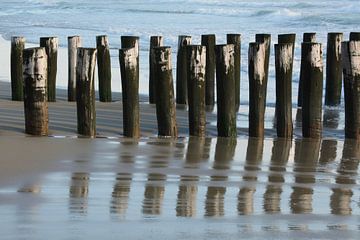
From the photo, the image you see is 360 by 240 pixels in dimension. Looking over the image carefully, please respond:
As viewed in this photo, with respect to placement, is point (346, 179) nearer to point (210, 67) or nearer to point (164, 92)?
point (164, 92)

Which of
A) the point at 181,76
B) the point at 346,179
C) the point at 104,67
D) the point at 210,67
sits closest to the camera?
the point at 346,179

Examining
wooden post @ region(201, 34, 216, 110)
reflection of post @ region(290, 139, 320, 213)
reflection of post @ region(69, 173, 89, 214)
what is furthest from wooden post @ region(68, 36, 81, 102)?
reflection of post @ region(69, 173, 89, 214)

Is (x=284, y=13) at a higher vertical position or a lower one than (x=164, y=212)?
higher

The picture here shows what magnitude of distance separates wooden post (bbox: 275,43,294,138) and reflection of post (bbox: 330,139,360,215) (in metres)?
0.57

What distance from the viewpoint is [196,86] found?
8398 mm

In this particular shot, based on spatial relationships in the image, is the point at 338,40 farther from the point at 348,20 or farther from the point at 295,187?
the point at 348,20

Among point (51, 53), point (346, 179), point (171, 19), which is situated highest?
point (171, 19)

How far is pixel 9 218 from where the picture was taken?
5.09m

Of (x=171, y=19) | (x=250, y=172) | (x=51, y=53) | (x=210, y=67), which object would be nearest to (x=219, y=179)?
(x=250, y=172)

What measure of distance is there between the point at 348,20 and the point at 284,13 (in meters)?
3.97

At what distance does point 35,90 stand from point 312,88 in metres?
2.44

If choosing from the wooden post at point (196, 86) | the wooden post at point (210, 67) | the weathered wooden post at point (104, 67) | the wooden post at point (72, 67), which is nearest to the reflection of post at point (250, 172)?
the wooden post at point (196, 86)

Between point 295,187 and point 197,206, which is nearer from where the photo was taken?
point 197,206

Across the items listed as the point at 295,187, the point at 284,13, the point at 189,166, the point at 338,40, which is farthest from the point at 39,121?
the point at 284,13
